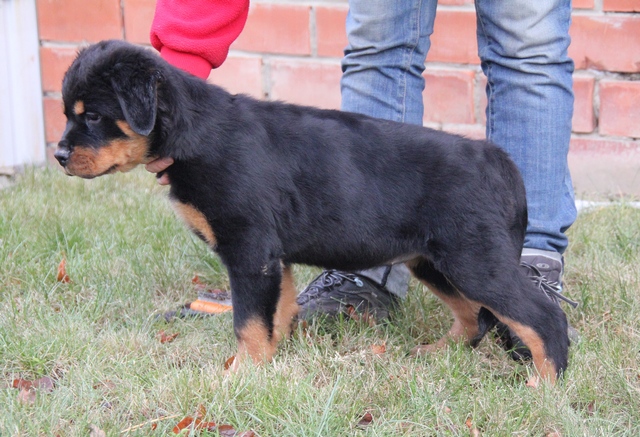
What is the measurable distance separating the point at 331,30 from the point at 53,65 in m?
2.04

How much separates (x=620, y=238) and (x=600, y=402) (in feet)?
5.38

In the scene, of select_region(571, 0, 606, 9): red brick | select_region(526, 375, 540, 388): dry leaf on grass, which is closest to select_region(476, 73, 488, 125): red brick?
select_region(571, 0, 606, 9): red brick

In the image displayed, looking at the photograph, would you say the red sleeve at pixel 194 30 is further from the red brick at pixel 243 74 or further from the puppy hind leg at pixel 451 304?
the red brick at pixel 243 74

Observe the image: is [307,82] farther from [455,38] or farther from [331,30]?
[455,38]

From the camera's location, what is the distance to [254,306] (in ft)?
8.68

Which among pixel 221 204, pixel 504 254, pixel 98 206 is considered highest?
pixel 221 204

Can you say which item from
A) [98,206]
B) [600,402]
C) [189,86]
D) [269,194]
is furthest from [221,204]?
[98,206]

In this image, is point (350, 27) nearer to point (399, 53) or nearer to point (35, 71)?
point (399, 53)

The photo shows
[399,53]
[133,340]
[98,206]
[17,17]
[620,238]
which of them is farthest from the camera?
[17,17]

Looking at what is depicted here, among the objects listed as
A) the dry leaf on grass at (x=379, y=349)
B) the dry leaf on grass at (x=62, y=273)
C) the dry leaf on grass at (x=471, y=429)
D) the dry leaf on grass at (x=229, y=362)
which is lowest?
the dry leaf on grass at (x=379, y=349)

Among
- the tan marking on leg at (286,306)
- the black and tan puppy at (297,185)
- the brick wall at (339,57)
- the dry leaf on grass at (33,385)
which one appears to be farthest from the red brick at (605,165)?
the dry leaf on grass at (33,385)

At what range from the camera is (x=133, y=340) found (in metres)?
2.83

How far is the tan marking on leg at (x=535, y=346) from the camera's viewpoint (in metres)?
2.57

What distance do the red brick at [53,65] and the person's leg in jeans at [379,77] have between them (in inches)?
118
